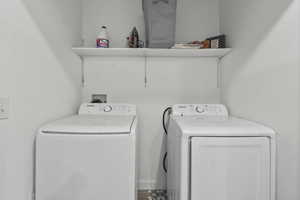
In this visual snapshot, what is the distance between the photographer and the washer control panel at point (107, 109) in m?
1.98

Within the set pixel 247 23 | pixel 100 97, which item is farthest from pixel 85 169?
pixel 247 23

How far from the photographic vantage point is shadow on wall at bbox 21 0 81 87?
1.36m

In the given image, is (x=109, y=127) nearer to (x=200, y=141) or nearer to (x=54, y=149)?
(x=54, y=149)

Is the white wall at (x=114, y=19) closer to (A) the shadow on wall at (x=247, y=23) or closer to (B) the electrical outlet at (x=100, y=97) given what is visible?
(A) the shadow on wall at (x=247, y=23)

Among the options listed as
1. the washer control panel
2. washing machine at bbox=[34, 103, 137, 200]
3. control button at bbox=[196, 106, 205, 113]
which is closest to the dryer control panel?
control button at bbox=[196, 106, 205, 113]

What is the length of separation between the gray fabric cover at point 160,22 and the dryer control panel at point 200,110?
70 cm

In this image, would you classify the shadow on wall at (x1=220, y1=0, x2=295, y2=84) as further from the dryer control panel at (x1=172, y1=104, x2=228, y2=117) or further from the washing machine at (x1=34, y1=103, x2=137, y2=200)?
the washing machine at (x1=34, y1=103, x2=137, y2=200)

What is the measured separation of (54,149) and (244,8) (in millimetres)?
1947

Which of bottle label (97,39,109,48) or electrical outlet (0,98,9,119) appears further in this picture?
bottle label (97,39,109,48)

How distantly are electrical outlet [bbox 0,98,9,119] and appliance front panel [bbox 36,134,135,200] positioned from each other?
295mm

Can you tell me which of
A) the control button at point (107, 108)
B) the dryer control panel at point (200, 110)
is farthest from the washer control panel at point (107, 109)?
the dryer control panel at point (200, 110)

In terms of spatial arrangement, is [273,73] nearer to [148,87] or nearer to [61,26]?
[148,87]

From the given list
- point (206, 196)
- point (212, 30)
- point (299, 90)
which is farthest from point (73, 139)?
point (212, 30)

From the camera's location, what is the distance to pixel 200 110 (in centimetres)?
197
